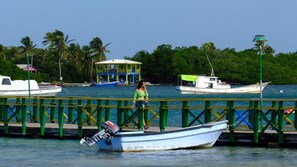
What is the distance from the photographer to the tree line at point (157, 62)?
178125mm

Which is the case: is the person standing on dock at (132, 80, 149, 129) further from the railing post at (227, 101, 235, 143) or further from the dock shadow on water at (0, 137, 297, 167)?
the railing post at (227, 101, 235, 143)

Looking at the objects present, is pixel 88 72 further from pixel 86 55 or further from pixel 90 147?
pixel 90 147

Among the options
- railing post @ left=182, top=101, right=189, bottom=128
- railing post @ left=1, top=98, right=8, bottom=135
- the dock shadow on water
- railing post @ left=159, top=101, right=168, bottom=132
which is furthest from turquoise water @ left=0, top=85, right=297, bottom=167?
railing post @ left=1, top=98, right=8, bottom=135

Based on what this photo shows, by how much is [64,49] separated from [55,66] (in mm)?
4012

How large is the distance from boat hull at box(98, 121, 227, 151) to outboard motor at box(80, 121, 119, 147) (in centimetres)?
18

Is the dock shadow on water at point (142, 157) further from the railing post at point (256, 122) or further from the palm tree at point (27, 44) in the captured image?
the palm tree at point (27, 44)

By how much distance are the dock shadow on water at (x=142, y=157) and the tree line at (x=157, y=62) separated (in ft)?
468

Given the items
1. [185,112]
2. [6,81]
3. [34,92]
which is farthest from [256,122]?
[34,92]

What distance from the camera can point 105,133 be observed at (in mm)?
28750

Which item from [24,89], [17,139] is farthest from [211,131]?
[24,89]

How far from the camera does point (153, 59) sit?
630 ft

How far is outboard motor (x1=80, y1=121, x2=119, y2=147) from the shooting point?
93.8 feet

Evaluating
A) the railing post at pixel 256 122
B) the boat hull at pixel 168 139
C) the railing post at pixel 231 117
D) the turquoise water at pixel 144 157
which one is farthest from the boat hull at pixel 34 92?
the boat hull at pixel 168 139

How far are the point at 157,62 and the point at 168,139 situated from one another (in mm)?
162599
